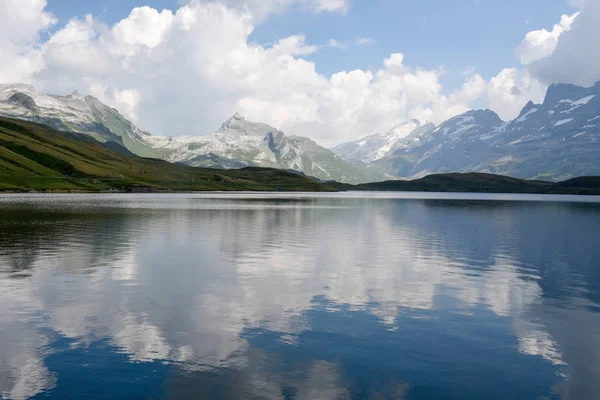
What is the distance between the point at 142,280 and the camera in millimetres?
40406

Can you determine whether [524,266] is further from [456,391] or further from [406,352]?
[456,391]

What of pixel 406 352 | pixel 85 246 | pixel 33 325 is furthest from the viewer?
pixel 85 246

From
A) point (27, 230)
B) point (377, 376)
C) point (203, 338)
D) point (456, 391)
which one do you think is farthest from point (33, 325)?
point (27, 230)

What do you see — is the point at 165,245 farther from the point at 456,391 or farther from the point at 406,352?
the point at 456,391

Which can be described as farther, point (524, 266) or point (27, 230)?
point (27, 230)

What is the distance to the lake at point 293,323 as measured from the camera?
20484 millimetres

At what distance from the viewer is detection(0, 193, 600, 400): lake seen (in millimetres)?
20484

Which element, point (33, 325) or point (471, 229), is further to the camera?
point (471, 229)

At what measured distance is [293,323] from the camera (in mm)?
29141

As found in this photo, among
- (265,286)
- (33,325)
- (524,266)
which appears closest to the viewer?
(33,325)

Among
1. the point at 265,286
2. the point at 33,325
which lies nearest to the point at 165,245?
the point at 265,286

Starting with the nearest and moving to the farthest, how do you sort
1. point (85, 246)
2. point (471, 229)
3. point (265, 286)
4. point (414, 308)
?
point (414, 308)
point (265, 286)
point (85, 246)
point (471, 229)

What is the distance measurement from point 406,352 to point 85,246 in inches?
1867

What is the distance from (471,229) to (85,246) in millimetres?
69123
